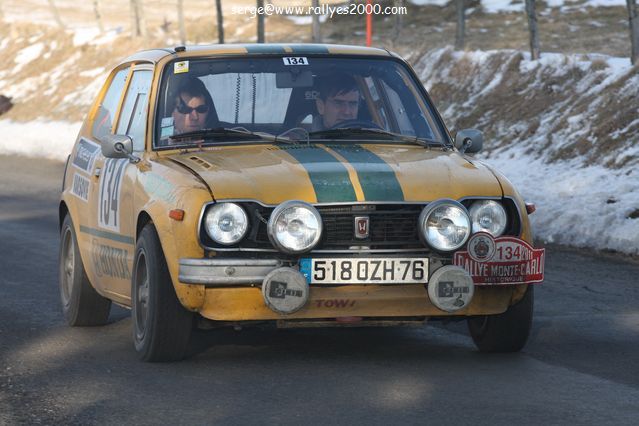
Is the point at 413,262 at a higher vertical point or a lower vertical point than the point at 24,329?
higher

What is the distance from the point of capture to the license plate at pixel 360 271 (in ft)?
22.7

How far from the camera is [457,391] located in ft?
21.5

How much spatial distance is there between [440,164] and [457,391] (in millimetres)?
1399

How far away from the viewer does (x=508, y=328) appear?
7.53 m

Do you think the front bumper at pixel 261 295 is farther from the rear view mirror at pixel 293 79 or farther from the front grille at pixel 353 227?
the rear view mirror at pixel 293 79

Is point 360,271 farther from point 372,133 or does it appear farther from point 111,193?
point 111,193

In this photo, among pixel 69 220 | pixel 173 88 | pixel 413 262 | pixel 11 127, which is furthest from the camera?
A: pixel 11 127

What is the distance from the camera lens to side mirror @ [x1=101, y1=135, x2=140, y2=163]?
798cm

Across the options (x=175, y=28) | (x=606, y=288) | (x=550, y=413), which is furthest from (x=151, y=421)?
(x=175, y=28)

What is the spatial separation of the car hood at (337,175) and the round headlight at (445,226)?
103 mm

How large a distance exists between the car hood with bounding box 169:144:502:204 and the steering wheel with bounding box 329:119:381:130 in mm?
413

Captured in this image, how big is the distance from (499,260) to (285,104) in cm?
173

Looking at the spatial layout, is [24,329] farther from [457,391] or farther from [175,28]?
[175,28]

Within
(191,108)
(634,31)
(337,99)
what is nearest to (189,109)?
(191,108)
